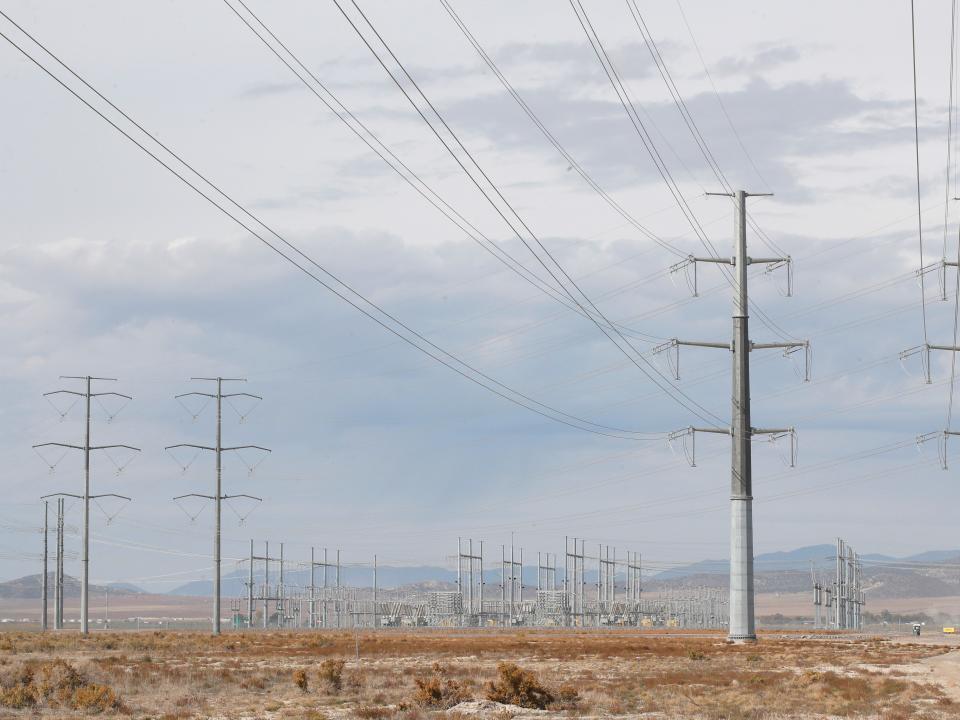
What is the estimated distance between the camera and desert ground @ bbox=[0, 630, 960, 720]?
34.4 m

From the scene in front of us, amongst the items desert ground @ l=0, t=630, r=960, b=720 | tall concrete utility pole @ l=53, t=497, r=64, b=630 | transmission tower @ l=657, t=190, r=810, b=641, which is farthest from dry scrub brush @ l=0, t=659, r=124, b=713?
tall concrete utility pole @ l=53, t=497, r=64, b=630

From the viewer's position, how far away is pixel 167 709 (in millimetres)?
35062

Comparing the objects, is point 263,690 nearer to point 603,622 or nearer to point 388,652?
point 388,652

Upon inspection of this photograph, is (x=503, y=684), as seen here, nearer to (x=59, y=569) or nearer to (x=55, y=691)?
(x=55, y=691)

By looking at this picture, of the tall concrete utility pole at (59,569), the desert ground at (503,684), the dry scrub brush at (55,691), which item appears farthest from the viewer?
the tall concrete utility pole at (59,569)

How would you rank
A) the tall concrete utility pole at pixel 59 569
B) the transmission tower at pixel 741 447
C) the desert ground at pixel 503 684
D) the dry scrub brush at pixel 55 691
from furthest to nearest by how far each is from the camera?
the tall concrete utility pole at pixel 59 569 → the transmission tower at pixel 741 447 → the dry scrub brush at pixel 55 691 → the desert ground at pixel 503 684

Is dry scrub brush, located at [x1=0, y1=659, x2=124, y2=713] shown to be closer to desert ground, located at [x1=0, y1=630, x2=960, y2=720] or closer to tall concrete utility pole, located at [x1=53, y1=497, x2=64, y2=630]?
desert ground, located at [x1=0, y1=630, x2=960, y2=720]

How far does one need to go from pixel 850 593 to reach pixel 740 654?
97.2 metres

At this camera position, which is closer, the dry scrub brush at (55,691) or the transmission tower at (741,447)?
the dry scrub brush at (55,691)

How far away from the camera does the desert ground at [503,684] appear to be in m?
34.4

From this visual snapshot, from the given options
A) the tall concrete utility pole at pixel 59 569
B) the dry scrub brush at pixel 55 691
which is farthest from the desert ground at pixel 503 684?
the tall concrete utility pole at pixel 59 569

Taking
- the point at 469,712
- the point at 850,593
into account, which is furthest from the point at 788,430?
the point at 850,593

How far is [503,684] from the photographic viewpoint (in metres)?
36.4

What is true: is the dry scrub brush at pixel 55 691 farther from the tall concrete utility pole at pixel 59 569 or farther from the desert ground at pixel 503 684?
the tall concrete utility pole at pixel 59 569
